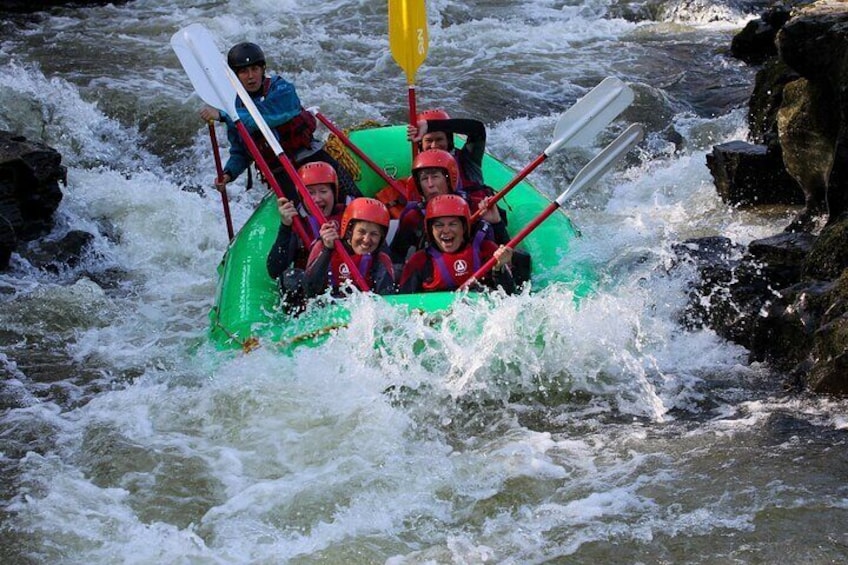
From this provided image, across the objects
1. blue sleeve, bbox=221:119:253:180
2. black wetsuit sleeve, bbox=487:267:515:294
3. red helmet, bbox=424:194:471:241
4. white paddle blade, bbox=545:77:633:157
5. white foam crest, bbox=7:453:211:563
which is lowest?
white foam crest, bbox=7:453:211:563

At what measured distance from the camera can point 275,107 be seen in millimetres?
6215

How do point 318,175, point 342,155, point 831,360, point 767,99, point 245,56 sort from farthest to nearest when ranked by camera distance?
point 767,99 → point 342,155 → point 245,56 → point 318,175 → point 831,360

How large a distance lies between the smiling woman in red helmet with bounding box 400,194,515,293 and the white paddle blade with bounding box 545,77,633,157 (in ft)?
2.77

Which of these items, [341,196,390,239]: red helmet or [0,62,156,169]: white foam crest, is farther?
[0,62,156,169]: white foam crest

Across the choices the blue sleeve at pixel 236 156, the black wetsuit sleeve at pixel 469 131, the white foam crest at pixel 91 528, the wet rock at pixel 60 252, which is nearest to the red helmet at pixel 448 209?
the black wetsuit sleeve at pixel 469 131

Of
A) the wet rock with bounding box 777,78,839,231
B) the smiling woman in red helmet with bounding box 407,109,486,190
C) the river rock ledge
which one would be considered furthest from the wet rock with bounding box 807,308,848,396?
the smiling woman in red helmet with bounding box 407,109,486,190

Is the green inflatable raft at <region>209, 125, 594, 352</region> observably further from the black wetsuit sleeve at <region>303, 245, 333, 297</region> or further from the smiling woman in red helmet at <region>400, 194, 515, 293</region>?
the smiling woman in red helmet at <region>400, 194, 515, 293</region>

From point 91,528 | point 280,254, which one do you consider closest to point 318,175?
point 280,254

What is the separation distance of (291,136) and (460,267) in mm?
1654

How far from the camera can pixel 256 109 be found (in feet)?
19.2

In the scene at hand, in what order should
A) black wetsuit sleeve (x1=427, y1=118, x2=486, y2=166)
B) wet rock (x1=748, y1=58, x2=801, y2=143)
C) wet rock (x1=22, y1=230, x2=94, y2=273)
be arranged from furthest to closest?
wet rock (x1=748, y1=58, x2=801, y2=143)
wet rock (x1=22, y1=230, x2=94, y2=273)
black wetsuit sleeve (x1=427, y1=118, x2=486, y2=166)

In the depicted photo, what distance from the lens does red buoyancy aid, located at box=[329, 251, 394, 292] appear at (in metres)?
5.20

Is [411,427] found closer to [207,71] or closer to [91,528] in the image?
[91,528]

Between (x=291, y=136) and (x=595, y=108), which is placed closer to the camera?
(x=595, y=108)
